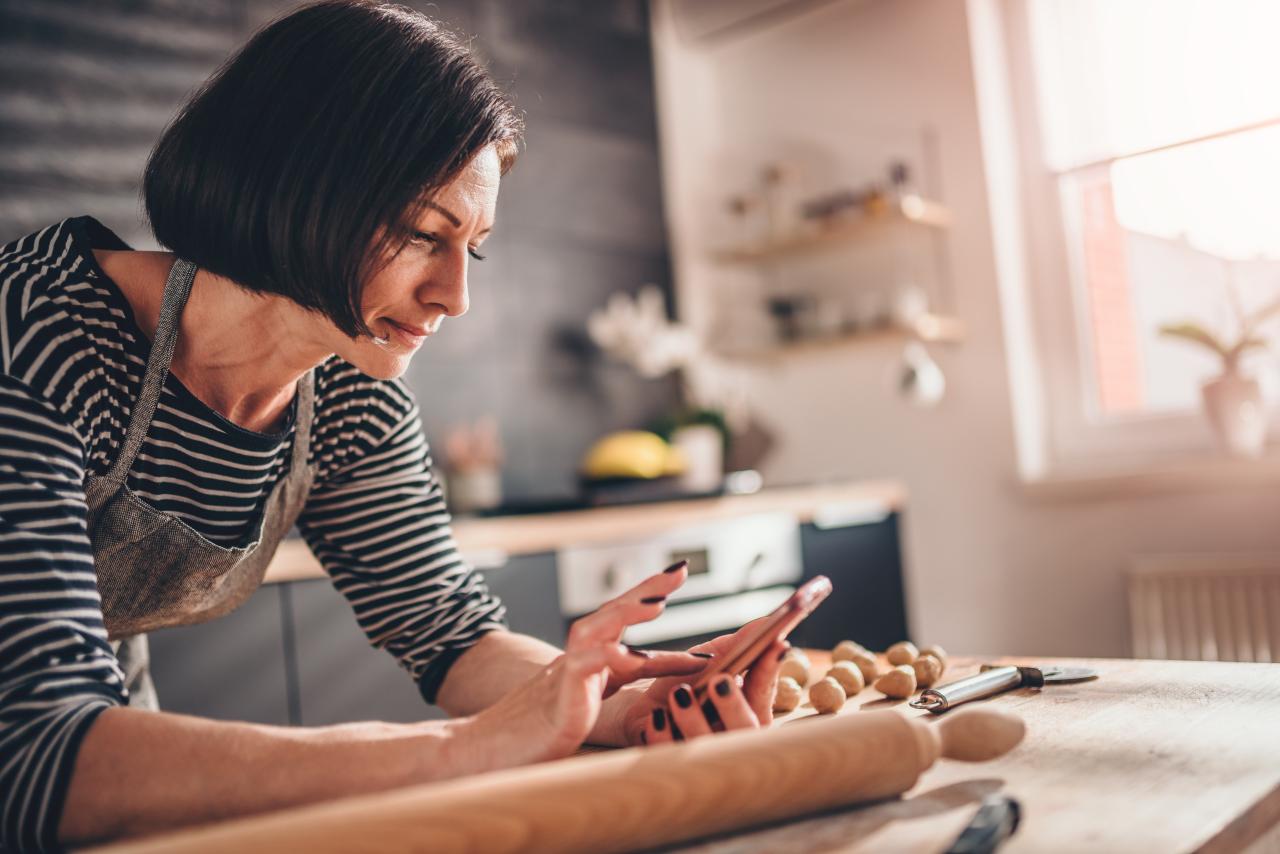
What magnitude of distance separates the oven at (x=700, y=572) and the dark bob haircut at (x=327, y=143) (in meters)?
1.38

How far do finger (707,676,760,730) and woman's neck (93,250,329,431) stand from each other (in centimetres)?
48

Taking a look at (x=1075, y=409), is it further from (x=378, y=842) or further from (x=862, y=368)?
(x=378, y=842)

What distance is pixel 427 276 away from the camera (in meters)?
0.88

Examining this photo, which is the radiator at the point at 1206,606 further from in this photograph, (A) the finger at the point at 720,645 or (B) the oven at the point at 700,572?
(A) the finger at the point at 720,645

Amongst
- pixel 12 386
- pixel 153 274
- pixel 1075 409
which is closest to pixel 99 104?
pixel 153 274

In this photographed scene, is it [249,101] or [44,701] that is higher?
[249,101]

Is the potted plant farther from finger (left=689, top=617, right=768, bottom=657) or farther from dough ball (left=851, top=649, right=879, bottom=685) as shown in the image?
finger (left=689, top=617, right=768, bottom=657)

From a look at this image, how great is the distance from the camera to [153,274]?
0.90m

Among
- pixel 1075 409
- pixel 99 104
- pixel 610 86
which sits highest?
pixel 610 86

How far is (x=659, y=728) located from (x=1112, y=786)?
29 centimetres

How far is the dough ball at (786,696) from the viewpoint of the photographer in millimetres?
852

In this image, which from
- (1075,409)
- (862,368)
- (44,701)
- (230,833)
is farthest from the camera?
(862,368)

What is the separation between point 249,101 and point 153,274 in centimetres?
19

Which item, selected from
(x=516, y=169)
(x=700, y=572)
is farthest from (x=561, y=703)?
(x=516, y=169)
